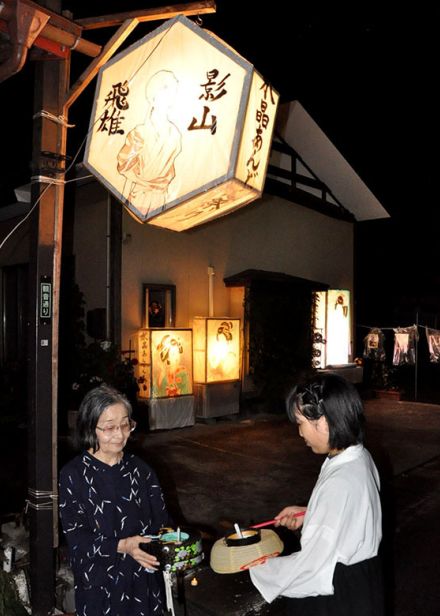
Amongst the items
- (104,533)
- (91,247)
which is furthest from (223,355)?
(104,533)

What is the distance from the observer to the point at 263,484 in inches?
288

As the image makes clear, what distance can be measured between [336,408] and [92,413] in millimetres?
1406

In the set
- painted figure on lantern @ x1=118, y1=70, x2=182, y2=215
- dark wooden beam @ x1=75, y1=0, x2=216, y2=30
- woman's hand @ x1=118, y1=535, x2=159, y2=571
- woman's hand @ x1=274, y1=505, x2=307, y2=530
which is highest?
dark wooden beam @ x1=75, y1=0, x2=216, y2=30

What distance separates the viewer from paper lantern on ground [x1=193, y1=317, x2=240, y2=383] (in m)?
10.8

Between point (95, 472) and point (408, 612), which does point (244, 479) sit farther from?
point (95, 472)

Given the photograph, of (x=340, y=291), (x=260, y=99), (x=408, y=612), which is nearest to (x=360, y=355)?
(x=340, y=291)

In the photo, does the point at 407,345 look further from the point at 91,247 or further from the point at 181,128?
the point at 181,128

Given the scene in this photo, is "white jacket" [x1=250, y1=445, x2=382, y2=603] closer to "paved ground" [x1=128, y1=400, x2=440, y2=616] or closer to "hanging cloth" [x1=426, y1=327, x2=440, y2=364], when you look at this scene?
"paved ground" [x1=128, y1=400, x2=440, y2=616]

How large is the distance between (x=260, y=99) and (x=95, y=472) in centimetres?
281

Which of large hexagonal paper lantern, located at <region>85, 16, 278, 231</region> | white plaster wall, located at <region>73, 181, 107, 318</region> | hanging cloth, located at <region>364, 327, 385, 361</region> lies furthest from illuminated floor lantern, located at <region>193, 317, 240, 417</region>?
large hexagonal paper lantern, located at <region>85, 16, 278, 231</region>

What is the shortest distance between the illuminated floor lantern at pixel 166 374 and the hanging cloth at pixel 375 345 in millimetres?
6403

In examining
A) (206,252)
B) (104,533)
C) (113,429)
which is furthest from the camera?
(206,252)

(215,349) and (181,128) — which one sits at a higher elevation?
(181,128)

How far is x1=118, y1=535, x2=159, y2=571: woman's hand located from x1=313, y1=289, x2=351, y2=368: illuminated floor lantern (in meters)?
11.1
